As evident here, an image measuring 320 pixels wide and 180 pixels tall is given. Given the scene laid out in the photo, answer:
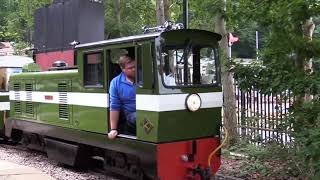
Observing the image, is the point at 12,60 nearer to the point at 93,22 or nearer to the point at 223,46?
the point at 93,22

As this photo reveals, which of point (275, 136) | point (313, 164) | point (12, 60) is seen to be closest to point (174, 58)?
point (313, 164)

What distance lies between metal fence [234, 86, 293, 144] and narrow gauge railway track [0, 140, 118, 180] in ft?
10.5

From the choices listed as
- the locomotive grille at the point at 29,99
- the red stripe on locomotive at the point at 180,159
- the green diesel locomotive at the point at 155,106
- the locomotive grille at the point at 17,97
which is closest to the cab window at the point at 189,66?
the green diesel locomotive at the point at 155,106

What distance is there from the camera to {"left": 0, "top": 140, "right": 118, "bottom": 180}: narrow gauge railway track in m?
9.57

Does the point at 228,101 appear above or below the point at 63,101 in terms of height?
below

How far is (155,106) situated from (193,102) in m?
0.75

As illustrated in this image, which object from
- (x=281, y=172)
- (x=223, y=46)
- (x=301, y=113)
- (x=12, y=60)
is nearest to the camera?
(x=301, y=113)

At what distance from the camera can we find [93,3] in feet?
56.2

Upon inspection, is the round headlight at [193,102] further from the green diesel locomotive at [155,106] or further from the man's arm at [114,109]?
the man's arm at [114,109]

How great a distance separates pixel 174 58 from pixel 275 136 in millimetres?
3394

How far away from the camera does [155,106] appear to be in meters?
7.31

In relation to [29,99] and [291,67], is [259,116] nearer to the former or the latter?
[291,67]

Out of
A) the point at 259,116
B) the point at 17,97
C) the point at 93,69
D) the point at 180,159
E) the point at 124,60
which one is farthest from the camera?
the point at 17,97

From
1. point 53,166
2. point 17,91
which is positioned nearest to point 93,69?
point 53,166
